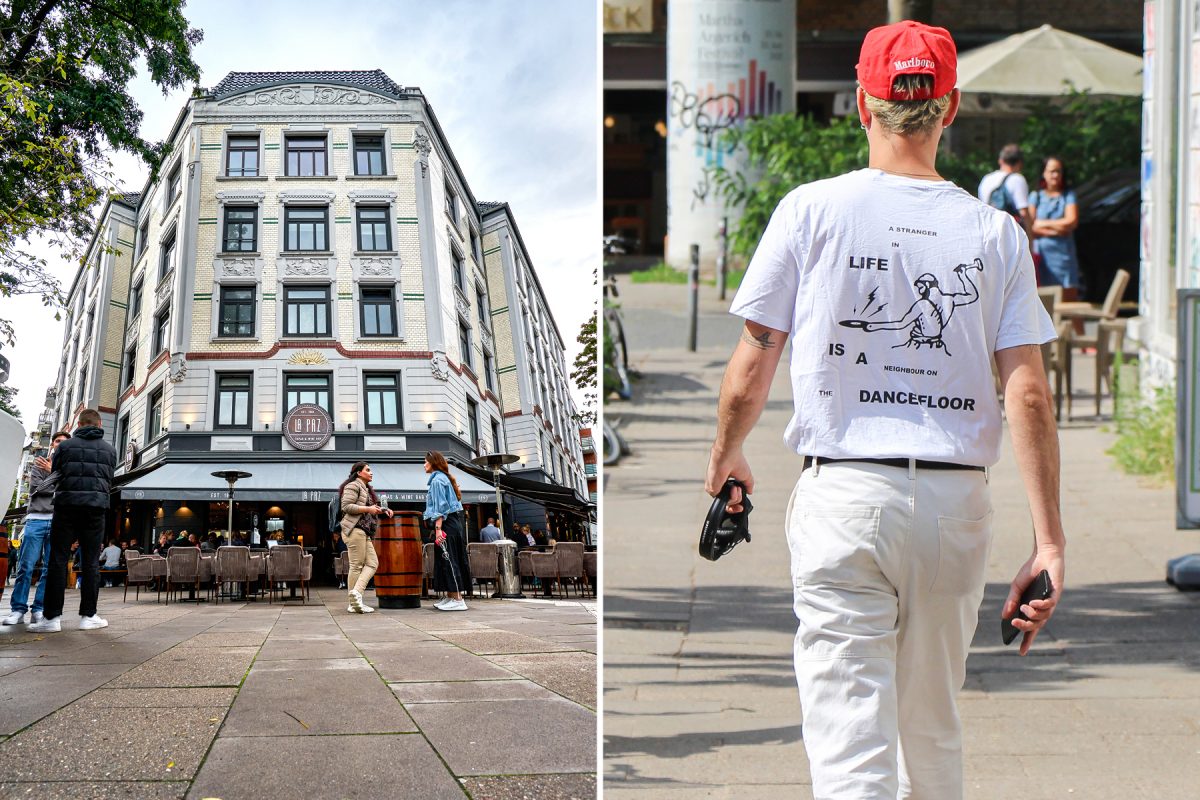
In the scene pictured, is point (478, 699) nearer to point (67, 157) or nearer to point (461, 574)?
point (461, 574)

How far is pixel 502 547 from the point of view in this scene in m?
2.67

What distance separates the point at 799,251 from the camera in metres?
2.20

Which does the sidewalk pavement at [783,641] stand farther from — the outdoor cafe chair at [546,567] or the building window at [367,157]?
the building window at [367,157]

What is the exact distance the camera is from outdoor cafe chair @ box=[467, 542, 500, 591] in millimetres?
2637

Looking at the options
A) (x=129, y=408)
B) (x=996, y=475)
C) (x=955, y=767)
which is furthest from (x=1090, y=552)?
(x=129, y=408)

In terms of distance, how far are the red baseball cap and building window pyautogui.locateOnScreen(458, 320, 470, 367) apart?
0.88 m

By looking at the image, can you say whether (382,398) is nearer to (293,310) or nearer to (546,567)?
(293,310)

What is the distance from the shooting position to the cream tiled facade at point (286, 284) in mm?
2512

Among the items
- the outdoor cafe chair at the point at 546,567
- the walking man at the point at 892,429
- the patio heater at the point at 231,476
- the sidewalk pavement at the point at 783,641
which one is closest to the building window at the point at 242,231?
the patio heater at the point at 231,476

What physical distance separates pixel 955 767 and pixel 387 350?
1.24 metres

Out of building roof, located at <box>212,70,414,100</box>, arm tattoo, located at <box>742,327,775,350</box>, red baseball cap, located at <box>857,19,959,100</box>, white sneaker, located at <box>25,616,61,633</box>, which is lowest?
white sneaker, located at <box>25,616,61,633</box>

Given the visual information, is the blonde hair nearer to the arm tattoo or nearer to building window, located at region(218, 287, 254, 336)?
the arm tattoo

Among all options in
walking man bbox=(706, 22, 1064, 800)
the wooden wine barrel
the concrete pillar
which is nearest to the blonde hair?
walking man bbox=(706, 22, 1064, 800)

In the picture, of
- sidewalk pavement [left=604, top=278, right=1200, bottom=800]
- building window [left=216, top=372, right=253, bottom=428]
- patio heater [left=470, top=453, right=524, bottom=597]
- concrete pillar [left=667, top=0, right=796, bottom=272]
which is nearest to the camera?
building window [left=216, top=372, right=253, bottom=428]
